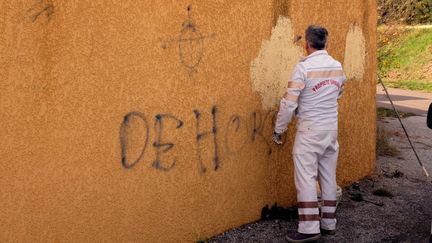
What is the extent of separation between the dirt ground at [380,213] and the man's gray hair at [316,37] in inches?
67.7

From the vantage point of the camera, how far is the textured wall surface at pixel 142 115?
10.6 feet

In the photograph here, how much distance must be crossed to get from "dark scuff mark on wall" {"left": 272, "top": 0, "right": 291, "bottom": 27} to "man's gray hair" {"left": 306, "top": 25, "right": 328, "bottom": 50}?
51 cm

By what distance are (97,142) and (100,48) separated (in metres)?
0.65

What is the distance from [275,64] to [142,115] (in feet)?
5.41

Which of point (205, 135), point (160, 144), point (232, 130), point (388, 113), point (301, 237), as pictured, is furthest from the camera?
point (388, 113)

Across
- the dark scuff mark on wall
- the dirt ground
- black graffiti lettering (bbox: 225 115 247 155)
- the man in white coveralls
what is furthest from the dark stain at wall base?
the dark scuff mark on wall

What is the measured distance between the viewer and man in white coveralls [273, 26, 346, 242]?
4.41m

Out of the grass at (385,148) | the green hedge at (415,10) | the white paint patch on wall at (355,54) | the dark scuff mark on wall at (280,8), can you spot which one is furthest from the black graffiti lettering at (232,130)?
the green hedge at (415,10)

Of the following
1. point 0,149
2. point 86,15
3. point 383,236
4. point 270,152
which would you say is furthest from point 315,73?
point 0,149

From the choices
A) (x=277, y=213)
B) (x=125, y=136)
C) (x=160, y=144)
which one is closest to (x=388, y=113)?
(x=277, y=213)

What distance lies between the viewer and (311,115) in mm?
4492

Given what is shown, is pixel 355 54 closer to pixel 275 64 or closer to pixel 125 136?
pixel 275 64

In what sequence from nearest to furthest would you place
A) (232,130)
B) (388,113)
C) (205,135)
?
(205,135) < (232,130) < (388,113)

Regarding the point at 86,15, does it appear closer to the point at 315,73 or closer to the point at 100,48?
the point at 100,48
